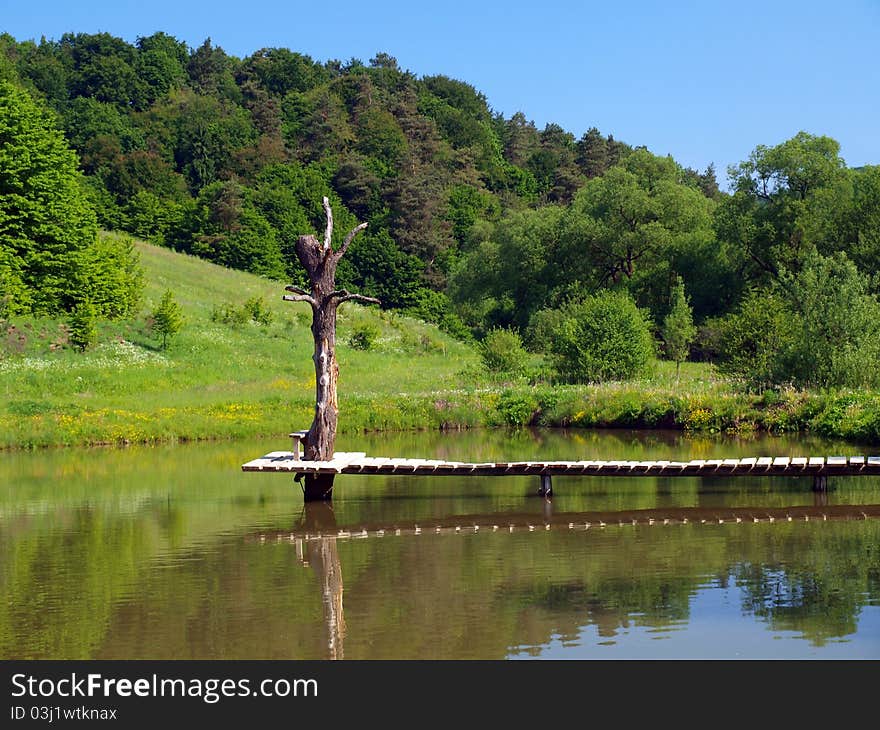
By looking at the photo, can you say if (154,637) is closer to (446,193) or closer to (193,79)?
(446,193)

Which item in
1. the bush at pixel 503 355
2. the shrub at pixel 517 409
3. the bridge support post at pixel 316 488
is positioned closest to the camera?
the bridge support post at pixel 316 488

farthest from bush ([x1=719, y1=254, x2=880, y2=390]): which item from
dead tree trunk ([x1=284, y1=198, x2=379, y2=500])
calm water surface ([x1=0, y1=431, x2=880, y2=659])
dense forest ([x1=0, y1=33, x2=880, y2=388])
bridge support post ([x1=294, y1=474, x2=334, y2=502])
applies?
bridge support post ([x1=294, y1=474, x2=334, y2=502])

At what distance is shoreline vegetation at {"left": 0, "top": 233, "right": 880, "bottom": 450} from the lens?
38.4m

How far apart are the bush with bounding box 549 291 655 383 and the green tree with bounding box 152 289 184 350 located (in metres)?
17.9

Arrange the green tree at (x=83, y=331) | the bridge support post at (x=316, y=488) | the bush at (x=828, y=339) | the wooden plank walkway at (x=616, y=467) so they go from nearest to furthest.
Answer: the wooden plank walkway at (x=616, y=467) → the bridge support post at (x=316, y=488) → the bush at (x=828, y=339) → the green tree at (x=83, y=331)

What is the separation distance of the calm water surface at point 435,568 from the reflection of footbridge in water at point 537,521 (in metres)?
0.08

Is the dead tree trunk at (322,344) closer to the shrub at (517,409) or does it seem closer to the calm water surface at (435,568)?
the calm water surface at (435,568)

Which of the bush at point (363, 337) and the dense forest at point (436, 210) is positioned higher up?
the dense forest at point (436, 210)

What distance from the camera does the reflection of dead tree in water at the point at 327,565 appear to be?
15062 millimetres

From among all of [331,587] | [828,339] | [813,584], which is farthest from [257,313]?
[813,584]

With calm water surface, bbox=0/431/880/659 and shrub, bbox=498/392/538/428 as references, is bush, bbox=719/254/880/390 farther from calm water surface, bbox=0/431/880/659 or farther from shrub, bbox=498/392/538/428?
calm water surface, bbox=0/431/880/659

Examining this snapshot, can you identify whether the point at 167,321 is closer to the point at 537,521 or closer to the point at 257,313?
the point at 257,313

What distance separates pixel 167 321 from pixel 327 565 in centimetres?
3730

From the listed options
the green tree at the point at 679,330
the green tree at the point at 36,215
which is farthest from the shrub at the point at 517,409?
the green tree at the point at 36,215
